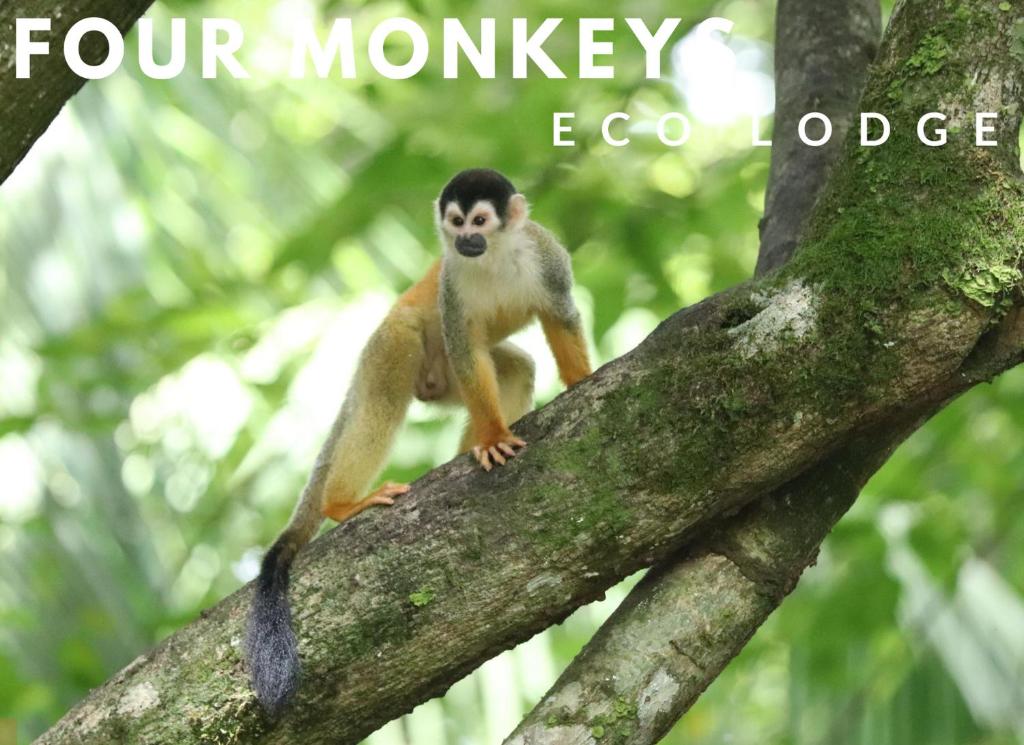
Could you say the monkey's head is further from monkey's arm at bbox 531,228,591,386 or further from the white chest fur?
monkey's arm at bbox 531,228,591,386

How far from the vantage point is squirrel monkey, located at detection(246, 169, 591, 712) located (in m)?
4.77

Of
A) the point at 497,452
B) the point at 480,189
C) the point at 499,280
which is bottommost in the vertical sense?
the point at 497,452

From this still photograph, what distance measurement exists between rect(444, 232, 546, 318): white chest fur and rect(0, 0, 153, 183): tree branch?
1.75 m

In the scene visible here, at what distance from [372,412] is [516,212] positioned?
3.17ft

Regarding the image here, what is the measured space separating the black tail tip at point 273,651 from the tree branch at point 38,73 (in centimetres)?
136

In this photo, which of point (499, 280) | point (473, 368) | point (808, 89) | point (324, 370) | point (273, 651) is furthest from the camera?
point (324, 370)

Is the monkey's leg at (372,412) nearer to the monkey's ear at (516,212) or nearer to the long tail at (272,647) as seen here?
the monkey's ear at (516,212)

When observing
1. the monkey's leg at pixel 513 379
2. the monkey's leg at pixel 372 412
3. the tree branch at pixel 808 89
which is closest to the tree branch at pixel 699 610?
the tree branch at pixel 808 89

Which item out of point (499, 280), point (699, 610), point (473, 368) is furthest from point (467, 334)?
point (699, 610)

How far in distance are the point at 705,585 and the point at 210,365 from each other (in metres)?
4.65

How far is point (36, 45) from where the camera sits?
136 inches

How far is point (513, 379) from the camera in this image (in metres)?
5.11

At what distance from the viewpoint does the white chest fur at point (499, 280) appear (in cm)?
489

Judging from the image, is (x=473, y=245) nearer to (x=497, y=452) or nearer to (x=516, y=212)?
(x=516, y=212)
